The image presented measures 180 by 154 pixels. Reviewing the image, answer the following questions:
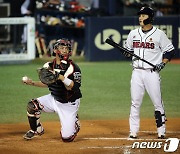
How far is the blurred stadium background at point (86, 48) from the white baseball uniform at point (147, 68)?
243 centimetres

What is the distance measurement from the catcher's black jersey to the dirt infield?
0.66 metres

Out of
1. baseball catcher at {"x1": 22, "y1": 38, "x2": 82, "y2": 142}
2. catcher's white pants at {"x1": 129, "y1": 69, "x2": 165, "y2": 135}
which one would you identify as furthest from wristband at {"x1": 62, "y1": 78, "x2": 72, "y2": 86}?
catcher's white pants at {"x1": 129, "y1": 69, "x2": 165, "y2": 135}

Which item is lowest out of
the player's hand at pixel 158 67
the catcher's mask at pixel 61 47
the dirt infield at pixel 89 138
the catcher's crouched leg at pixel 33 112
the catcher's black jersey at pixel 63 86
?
the dirt infield at pixel 89 138

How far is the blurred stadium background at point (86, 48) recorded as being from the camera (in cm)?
1362

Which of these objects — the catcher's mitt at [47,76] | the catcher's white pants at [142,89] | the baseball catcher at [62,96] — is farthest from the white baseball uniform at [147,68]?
the catcher's mitt at [47,76]

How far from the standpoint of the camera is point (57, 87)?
31.2 ft

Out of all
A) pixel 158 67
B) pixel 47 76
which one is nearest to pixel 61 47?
pixel 47 76

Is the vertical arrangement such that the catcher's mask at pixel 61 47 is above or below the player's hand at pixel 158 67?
above

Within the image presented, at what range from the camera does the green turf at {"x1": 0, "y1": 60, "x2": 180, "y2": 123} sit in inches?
496

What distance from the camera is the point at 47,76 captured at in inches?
357

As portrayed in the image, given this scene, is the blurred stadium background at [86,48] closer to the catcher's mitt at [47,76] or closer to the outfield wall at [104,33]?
the outfield wall at [104,33]

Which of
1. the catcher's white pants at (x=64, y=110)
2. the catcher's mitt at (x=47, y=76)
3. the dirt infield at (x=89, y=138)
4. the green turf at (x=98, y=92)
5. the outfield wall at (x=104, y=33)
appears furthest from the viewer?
the outfield wall at (x=104, y=33)

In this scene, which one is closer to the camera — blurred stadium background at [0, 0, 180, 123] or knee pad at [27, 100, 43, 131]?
knee pad at [27, 100, 43, 131]

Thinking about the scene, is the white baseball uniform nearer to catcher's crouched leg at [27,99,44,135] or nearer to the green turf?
catcher's crouched leg at [27,99,44,135]
